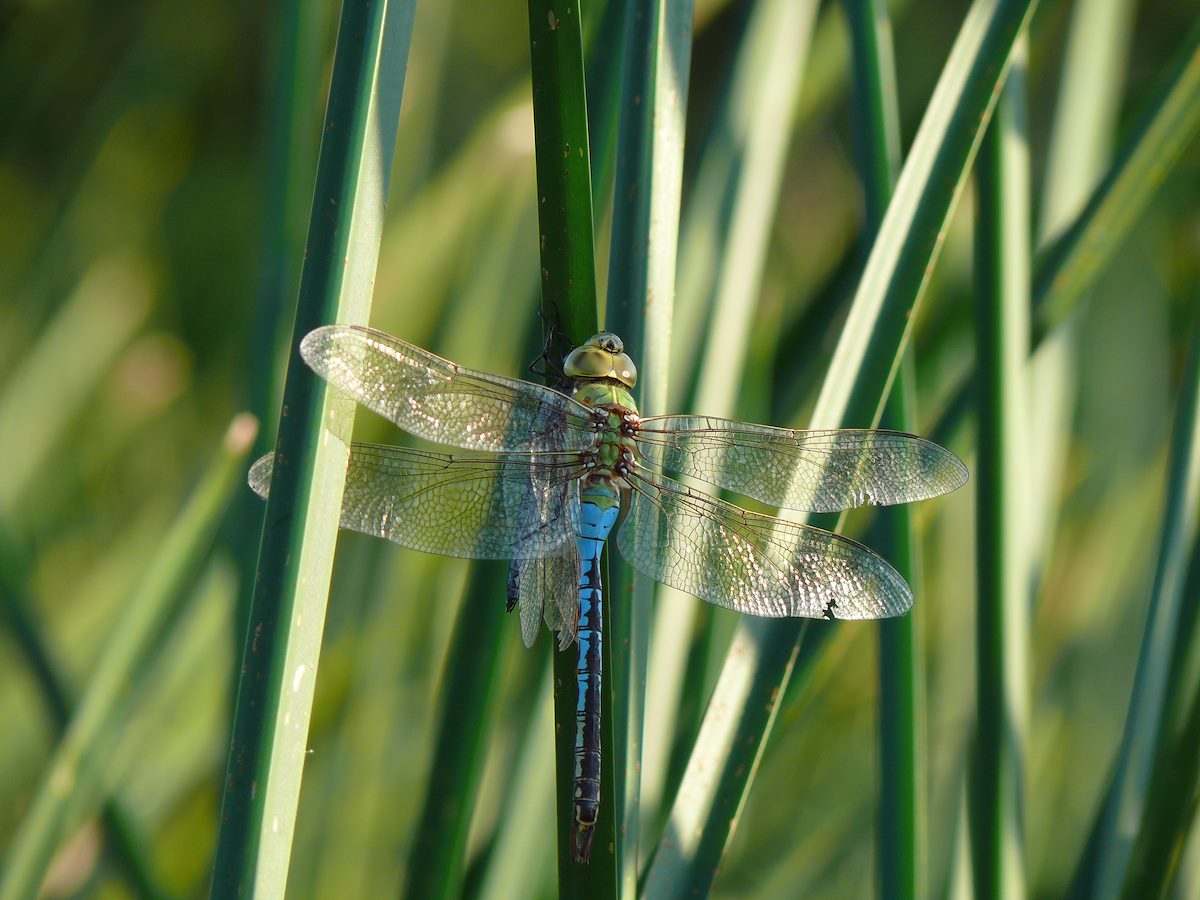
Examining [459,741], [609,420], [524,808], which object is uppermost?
[609,420]

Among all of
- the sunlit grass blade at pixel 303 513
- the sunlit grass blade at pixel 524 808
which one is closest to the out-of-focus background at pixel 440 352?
A: the sunlit grass blade at pixel 524 808

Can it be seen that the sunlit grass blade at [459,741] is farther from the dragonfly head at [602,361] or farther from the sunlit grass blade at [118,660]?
the sunlit grass blade at [118,660]

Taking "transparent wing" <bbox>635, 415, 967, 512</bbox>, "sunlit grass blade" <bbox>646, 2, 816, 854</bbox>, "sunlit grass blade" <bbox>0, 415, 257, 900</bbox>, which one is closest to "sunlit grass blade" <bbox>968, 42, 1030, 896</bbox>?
"transparent wing" <bbox>635, 415, 967, 512</bbox>

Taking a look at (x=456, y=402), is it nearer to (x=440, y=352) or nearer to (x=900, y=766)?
(x=900, y=766)

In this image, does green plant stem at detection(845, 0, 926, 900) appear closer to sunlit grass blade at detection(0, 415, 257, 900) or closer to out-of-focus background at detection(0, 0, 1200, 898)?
out-of-focus background at detection(0, 0, 1200, 898)

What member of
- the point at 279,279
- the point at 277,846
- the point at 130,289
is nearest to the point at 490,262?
the point at 279,279

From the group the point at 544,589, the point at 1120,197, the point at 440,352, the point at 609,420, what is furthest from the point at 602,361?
the point at 440,352
